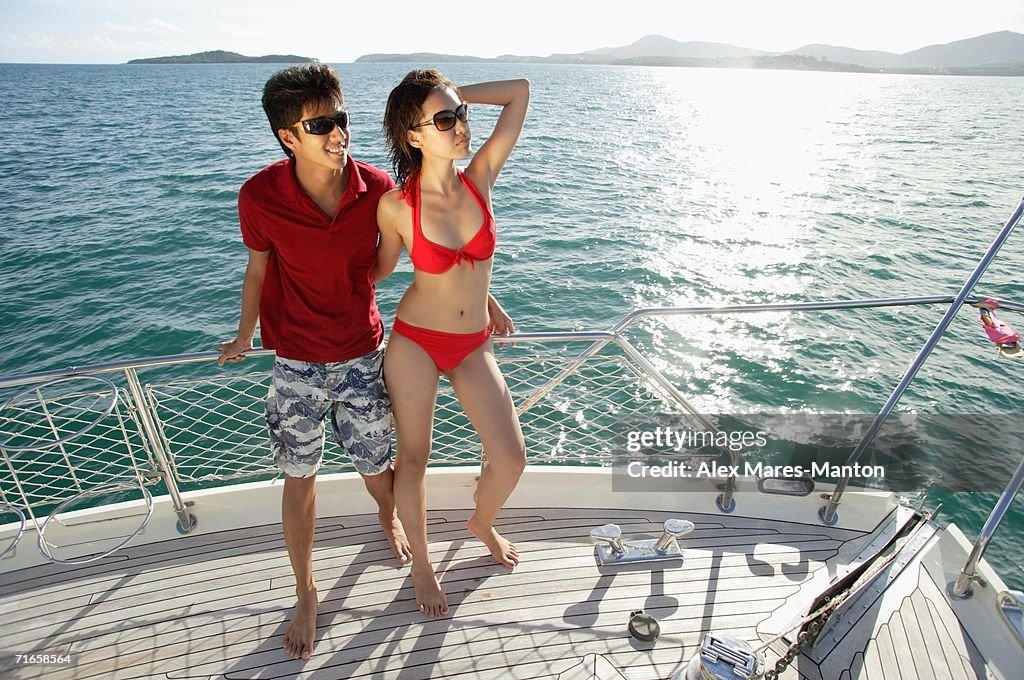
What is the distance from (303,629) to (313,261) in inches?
51.6

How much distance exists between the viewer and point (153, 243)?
12078 millimetres

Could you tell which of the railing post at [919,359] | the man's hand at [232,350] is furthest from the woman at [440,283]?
the railing post at [919,359]

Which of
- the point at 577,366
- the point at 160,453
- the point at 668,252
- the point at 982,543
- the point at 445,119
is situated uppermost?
the point at 445,119

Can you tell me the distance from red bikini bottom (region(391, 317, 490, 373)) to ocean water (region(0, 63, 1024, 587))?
16.9 ft

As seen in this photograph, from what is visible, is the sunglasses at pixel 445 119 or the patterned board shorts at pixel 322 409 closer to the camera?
the sunglasses at pixel 445 119

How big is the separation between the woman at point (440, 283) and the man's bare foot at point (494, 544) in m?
0.07

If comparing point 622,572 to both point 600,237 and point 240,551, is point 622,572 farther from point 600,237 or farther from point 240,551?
point 600,237

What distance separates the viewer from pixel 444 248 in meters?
2.16

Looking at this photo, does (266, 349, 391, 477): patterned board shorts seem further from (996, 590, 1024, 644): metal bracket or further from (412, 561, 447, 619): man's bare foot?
(996, 590, 1024, 644): metal bracket

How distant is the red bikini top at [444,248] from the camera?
2119 millimetres

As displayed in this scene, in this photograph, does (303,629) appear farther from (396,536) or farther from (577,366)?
(577,366)

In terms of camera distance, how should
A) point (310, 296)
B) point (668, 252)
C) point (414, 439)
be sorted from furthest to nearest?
1. point (668, 252)
2. point (414, 439)
3. point (310, 296)

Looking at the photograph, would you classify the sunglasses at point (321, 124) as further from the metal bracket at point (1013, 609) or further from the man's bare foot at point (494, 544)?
the metal bracket at point (1013, 609)

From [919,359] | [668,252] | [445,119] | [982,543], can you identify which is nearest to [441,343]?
[445,119]
